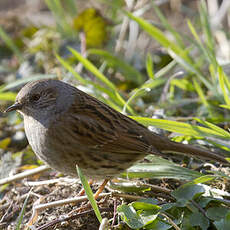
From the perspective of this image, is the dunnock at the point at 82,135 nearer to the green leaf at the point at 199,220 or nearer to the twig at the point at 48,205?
the twig at the point at 48,205

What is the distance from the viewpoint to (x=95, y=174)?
340 cm

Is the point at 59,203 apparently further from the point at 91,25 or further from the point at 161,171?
the point at 91,25

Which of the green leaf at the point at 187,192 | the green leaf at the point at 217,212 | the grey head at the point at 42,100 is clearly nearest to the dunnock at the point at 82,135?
the grey head at the point at 42,100

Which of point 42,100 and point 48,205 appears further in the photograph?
point 42,100

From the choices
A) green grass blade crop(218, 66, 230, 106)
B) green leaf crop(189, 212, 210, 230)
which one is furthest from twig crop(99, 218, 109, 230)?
green grass blade crop(218, 66, 230, 106)

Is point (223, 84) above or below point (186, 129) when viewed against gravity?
above

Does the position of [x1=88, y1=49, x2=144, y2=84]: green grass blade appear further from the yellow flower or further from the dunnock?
the dunnock

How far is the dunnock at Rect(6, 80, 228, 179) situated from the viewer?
3.34m

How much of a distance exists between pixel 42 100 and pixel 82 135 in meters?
0.44

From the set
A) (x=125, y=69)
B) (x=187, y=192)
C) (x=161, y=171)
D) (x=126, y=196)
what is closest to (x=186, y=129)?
(x=161, y=171)

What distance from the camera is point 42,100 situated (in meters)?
3.55

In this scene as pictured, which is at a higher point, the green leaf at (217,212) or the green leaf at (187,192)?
the green leaf at (187,192)

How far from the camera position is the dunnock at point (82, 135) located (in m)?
3.34

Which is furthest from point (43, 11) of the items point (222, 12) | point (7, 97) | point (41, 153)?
point (41, 153)
